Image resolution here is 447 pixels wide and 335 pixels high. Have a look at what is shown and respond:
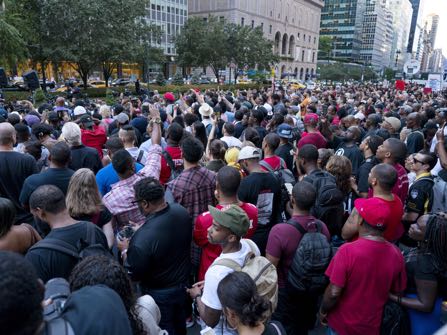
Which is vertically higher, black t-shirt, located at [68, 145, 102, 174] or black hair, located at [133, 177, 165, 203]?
black hair, located at [133, 177, 165, 203]

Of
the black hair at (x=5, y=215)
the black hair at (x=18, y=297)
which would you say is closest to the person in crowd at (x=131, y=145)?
the black hair at (x=5, y=215)

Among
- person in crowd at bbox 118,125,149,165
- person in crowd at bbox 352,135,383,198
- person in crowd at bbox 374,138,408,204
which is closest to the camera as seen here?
person in crowd at bbox 374,138,408,204

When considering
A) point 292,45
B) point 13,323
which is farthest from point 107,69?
point 292,45

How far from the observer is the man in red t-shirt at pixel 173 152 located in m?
4.91

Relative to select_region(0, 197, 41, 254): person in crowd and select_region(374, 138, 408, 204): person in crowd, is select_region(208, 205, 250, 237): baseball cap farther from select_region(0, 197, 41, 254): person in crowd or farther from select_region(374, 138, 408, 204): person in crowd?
select_region(374, 138, 408, 204): person in crowd

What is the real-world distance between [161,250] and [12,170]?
8.45ft

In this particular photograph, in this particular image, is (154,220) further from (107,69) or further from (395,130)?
(107,69)

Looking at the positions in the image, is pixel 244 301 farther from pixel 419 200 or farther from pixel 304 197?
pixel 419 200

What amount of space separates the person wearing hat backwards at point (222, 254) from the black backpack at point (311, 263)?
422 millimetres

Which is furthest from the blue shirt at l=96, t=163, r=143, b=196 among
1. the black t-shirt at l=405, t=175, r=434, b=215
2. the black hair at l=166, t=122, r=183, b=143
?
the black t-shirt at l=405, t=175, r=434, b=215

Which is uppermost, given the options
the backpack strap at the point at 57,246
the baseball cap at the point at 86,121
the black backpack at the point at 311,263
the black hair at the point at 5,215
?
the baseball cap at the point at 86,121

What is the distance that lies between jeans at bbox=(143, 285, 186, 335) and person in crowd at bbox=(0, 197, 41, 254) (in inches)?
41.8

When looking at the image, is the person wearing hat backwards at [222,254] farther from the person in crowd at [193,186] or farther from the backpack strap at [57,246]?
the person in crowd at [193,186]

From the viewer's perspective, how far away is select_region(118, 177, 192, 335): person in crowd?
8.77 feet
